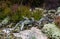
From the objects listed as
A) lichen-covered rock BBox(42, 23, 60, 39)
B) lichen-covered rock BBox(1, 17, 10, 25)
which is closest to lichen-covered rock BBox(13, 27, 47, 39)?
lichen-covered rock BBox(42, 23, 60, 39)

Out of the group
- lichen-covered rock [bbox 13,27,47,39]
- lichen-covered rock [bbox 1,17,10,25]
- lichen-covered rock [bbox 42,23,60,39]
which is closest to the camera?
lichen-covered rock [bbox 13,27,47,39]

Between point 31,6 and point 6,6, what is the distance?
1.18 metres

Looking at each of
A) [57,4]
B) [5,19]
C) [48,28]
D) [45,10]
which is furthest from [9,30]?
[57,4]

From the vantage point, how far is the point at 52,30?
16.9 ft

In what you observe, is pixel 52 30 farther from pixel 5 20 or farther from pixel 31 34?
pixel 5 20

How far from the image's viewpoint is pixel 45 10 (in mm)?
6793

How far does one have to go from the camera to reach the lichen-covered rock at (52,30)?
16.4ft

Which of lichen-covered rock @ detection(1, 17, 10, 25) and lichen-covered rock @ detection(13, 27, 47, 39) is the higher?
lichen-covered rock @ detection(1, 17, 10, 25)

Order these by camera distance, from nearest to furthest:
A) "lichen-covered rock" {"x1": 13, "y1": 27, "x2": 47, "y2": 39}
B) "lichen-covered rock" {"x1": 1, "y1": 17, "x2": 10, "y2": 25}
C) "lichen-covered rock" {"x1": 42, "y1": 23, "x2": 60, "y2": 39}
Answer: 1. "lichen-covered rock" {"x1": 13, "y1": 27, "x2": 47, "y2": 39}
2. "lichen-covered rock" {"x1": 42, "y1": 23, "x2": 60, "y2": 39}
3. "lichen-covered rock" {"x1": 1, "y1": 17, "x2": 10, "y2": 25}

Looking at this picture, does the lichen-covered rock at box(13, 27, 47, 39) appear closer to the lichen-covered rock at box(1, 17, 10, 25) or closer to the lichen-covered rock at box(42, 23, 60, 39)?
the lichen-covered rock at box(42, 23, 60, 39)

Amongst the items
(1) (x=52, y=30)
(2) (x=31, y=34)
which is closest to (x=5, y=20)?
(2) (x=31, y=34)

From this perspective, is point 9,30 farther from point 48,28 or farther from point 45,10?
point 45,10

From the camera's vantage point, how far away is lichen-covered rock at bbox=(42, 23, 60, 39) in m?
5.00

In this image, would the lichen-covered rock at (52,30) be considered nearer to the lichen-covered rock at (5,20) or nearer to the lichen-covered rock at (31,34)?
the lichen-covered rock at (31,34)
